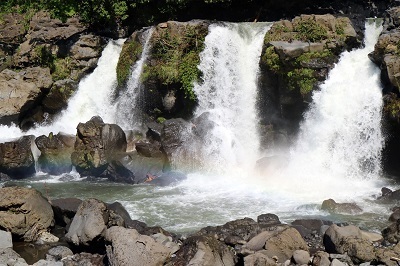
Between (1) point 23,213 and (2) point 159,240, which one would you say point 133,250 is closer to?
(2) point 159,240

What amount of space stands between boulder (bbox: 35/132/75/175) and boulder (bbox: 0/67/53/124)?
128 inches

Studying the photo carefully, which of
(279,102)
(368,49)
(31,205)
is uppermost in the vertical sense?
(368,49)

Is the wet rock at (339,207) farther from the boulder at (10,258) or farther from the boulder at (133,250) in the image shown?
the boulder at (10,258)

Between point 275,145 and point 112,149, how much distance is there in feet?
27.8

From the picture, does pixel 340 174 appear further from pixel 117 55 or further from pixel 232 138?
pixel 117 55

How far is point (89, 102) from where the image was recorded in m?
33.7

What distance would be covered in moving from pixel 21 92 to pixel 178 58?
9299mm

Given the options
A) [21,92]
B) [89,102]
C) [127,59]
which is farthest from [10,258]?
[127,59]

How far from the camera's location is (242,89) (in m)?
30.6

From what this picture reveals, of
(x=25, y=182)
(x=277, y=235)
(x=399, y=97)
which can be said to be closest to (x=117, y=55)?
(x=25, y=182)

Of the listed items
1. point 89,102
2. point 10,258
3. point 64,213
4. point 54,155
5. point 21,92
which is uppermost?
point 21,92

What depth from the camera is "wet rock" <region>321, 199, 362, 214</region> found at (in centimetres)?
2194

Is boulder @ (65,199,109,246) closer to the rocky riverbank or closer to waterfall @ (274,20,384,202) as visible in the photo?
the rocky riverbank

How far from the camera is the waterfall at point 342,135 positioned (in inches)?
1040
